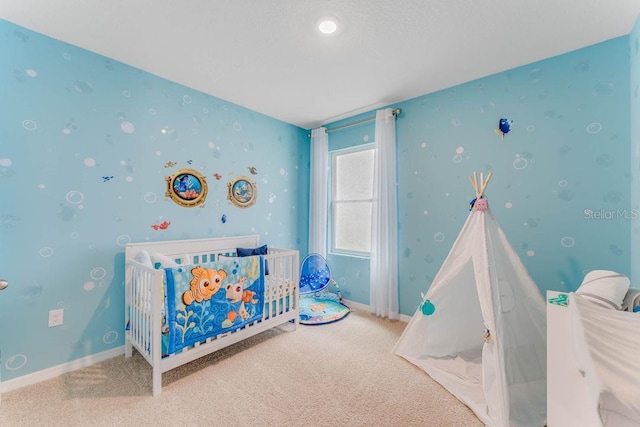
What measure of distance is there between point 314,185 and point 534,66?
2.61 meters

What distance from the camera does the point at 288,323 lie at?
2.96 metres

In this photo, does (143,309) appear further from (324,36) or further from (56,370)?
(324,36)

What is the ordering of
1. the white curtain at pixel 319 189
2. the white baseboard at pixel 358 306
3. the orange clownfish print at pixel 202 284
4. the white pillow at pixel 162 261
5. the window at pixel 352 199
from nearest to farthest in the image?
the orange clownfish print at pixel 202 284 → the white pillow at pixel 162 261 → the white baseboard at pixel 358 306 → the window at pixel 352 199 → the white curtain at pixel 319 189

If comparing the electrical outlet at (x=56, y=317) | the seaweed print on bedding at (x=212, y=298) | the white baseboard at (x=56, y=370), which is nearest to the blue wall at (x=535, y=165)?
the seaweed print on bedding at (x=212, y=298)

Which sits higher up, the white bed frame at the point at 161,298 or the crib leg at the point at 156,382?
the white bed frame at the point at 161,298

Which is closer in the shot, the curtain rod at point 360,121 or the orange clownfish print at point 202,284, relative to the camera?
the orange clownfish print at point 202,284

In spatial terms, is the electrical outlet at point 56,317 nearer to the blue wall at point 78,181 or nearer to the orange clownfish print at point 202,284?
the blue wall at point 78,181

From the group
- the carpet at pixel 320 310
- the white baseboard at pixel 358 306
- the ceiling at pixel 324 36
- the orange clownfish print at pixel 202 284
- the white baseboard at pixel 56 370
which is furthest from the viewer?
the white baseboard at pixel 358 306

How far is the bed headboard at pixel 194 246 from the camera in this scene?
233 cm

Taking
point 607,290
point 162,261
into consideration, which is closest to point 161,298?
point 162,261

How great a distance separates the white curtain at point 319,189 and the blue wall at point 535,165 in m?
1.13

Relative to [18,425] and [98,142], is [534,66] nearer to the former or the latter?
[98,142]

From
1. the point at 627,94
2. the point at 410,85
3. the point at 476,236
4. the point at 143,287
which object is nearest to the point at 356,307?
the point at 476,236

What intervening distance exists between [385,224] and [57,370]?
310cm
